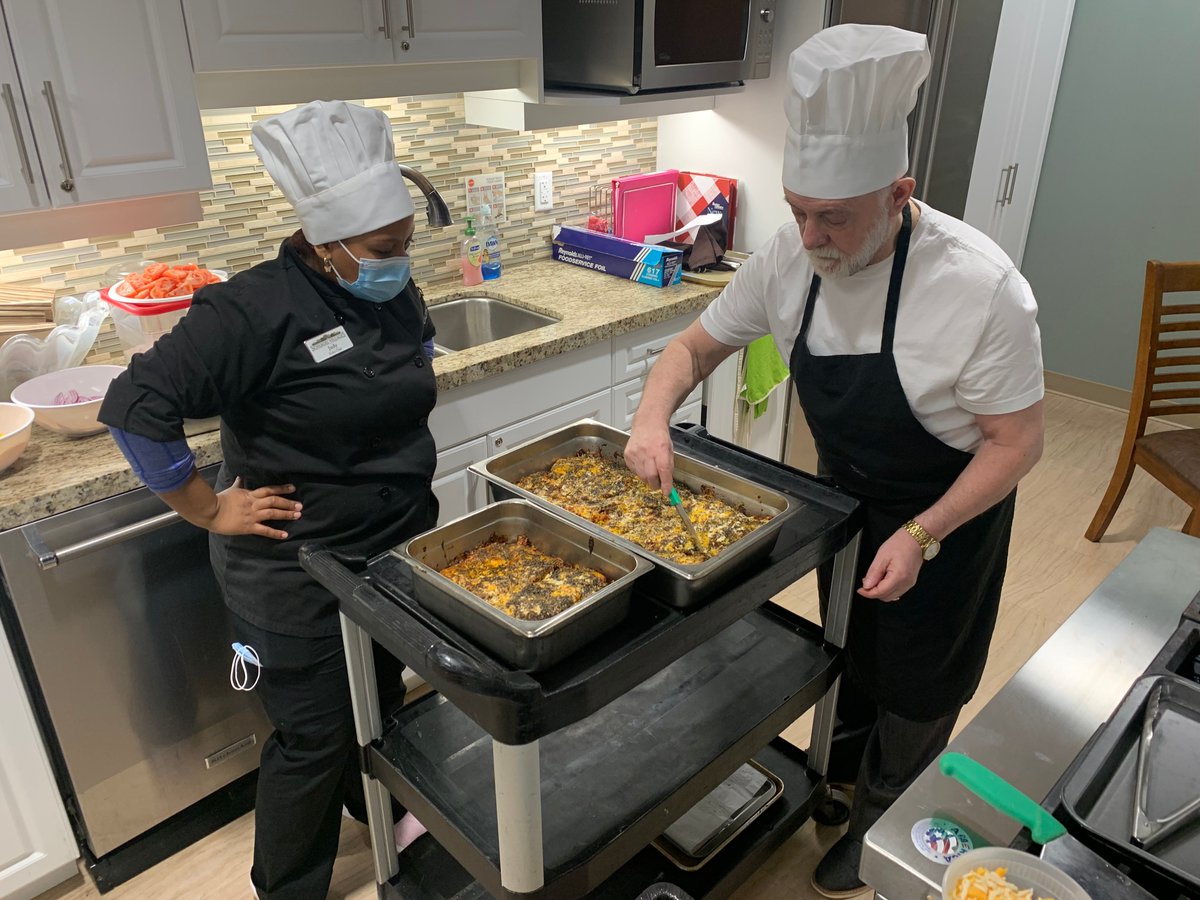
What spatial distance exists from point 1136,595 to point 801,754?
92 centimetres

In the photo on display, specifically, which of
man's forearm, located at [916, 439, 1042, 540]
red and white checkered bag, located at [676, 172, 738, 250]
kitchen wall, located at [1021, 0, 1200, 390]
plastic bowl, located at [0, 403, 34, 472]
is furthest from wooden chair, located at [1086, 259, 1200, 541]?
plastic bowl, located at [0, 403, 34, 472]

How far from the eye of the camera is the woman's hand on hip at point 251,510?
154 cm

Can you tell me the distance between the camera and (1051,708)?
1059mm

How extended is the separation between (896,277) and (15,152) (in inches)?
62.8

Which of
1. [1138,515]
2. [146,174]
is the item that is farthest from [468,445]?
[1138,515]

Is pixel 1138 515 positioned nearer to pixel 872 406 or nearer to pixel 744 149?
pixel 744 149

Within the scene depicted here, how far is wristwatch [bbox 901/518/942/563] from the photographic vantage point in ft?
4.70

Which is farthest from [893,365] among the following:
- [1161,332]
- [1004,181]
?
[1004,181]

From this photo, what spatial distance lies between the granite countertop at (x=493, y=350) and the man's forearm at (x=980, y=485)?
3.90 feet

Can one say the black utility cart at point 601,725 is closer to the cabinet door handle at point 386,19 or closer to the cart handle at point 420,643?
the cart handle at point 420,643

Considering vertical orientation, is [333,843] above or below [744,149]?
below

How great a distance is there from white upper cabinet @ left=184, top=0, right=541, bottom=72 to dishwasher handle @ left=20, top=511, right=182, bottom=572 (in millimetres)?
935

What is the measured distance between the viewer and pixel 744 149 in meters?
3.08

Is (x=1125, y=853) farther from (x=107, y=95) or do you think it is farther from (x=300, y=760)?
(x=107, y=95)
